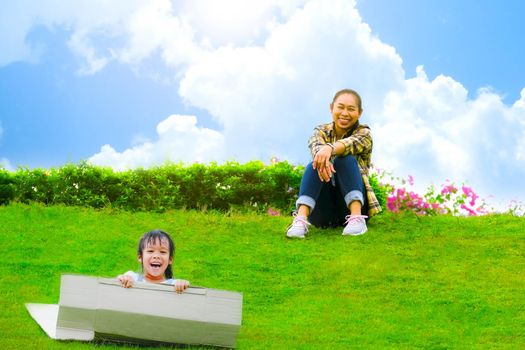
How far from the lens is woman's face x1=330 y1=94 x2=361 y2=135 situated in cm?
753

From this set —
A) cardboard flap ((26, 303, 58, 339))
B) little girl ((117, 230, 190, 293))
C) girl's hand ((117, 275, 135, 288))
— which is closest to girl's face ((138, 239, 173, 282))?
little girl ((117, 230, 190, 293))

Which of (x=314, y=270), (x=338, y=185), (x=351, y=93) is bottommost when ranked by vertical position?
(x=314, y=270)

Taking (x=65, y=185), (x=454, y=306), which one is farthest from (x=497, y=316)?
(x=65, y=185)

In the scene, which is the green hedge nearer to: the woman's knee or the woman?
the woman

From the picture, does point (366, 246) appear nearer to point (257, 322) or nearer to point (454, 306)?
point (454, 306)

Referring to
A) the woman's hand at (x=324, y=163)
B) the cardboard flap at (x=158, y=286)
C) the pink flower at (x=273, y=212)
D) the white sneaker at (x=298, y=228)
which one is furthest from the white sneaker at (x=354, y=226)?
the cardboard flap at (x=158, y=286)

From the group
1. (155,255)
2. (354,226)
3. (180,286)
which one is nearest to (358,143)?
(354,226)

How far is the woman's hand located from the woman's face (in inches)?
24.9

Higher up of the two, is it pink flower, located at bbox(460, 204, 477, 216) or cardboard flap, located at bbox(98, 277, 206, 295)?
pink flower, located at bbox(460, 204, 477, 216)

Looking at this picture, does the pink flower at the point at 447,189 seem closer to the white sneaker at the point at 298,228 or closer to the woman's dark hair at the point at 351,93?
the woman's dark hair at the point at 351,93

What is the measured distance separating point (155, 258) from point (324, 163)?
2915 millimetres

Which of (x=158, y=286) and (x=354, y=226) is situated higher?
(x=354, y=226)

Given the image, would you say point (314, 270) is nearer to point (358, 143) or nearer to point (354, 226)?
point (354, 226)

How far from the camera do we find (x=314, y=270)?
641 centimetres
